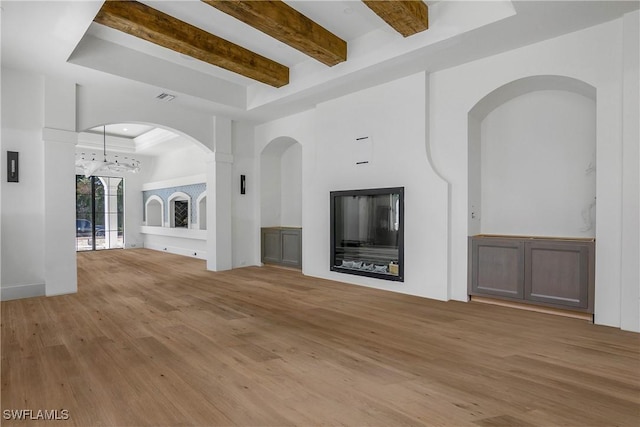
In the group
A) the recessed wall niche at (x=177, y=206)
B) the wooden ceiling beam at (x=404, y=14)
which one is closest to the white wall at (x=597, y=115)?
the wooden ceiling beam at (x=404, y=14)

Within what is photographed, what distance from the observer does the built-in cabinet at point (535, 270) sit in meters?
3.59

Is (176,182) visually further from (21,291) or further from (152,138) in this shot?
(21,291)

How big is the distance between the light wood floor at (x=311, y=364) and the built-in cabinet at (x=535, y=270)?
0.79 feet

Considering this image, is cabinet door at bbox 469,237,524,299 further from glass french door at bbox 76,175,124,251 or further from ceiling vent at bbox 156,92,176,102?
glass french door at bbox 76,175,124,251

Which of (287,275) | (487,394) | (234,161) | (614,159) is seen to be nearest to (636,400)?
(487,394)

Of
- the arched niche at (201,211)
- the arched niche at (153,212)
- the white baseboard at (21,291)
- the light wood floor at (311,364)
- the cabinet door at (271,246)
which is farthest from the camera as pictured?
the arched niche at (153,212)

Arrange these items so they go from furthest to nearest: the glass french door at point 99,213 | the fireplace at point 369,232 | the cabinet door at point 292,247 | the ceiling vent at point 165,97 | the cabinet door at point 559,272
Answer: the glass french door at point 99,213
the cabinet door at point 292,247
the ceiling vent at point 165,97
the fireplace at point 369,232
the cabinet door at point 559,272

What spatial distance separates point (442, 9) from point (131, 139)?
9706 mm

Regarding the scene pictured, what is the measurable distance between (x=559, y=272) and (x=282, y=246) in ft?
15.1

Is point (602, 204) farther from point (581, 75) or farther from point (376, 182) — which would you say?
point (376, 182)

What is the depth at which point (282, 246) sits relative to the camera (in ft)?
22.8

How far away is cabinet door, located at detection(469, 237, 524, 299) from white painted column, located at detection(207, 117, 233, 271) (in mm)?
4449

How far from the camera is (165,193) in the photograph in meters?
10.6

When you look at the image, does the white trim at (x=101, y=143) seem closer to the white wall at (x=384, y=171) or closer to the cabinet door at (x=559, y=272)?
the white wall at (x=384, y=171)
